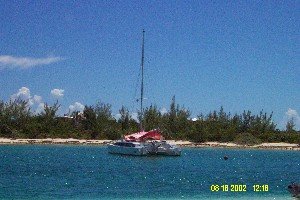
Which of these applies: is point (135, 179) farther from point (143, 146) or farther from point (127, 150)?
point (127, 150)

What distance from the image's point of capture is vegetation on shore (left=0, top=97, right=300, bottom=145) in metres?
122

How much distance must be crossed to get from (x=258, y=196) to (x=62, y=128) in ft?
296

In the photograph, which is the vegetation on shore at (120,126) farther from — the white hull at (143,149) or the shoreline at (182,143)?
the white hull at (143,149)

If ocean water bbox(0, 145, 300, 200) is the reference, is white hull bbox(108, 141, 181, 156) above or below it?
above

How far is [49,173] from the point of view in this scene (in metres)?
52.8

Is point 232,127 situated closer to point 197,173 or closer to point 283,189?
point 197,173

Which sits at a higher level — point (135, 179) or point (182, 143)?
point (182, 143)

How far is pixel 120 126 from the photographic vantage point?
418 ft
